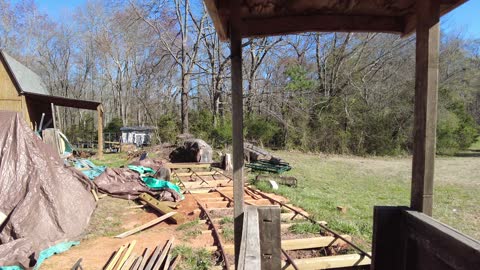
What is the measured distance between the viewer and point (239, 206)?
2922 millimetres

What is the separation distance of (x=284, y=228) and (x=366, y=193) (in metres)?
5.42

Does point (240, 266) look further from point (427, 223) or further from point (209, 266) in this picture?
point (209, 266)

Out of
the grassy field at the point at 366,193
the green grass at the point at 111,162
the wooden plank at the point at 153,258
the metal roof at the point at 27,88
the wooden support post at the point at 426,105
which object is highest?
the metal roof at the point at 27,88

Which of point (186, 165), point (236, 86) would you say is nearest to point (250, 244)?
point (236, 86)

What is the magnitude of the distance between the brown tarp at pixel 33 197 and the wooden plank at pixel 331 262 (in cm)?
394

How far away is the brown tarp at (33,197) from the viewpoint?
562 cm

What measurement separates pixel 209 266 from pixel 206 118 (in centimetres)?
1913

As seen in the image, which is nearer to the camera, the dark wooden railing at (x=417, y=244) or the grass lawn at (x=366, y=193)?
the dark wooden railing at (x=417, y=244)

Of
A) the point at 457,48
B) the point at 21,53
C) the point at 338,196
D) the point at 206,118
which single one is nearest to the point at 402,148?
the point at 457,48

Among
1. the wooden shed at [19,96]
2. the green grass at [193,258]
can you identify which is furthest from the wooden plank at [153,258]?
the wooden shed at [19,96]

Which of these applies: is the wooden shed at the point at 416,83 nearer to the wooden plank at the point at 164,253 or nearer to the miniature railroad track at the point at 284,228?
the miniature railroad track at the point at 284,228

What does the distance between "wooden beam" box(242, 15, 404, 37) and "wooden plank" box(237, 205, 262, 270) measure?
167 centimetres

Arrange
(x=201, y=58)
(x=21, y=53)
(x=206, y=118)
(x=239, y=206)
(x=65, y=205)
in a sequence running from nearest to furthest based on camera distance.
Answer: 1. (x=239, y=206)
2. (x=65, y=205)
3. (x=206, y=118)
4. (x=201, y=58)
5. (x=21, y=53)

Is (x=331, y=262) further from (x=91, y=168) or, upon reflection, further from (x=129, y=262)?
(x=91, y=168)
